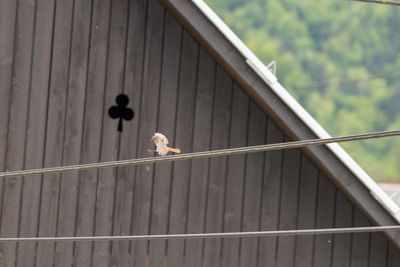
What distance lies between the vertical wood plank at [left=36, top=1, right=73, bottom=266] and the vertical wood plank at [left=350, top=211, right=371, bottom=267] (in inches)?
95.8

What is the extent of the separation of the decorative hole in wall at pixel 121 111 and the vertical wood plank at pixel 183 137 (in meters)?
0.40

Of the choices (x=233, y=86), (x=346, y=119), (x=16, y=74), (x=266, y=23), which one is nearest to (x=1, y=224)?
(x=16, y=74)

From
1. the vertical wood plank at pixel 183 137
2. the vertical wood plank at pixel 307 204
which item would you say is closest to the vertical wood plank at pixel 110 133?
the vertical wood plank at pixel 183 137

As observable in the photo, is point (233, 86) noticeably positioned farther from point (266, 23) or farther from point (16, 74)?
point (266, 23)

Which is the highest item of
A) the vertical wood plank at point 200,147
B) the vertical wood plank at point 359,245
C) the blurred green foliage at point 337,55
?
the blurred green foliage at point 337,55

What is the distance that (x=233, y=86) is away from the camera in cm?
564

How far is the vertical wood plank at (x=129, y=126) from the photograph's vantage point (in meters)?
5.63

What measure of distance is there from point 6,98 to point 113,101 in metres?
0.88

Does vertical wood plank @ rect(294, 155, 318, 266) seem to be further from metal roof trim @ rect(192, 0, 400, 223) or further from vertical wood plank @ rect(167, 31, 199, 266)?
vertical wood plank @ rect(167, 31, 199, 266)

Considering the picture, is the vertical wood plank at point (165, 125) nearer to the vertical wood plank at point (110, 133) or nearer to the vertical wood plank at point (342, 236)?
the vertical wood plank at point (110, 133)

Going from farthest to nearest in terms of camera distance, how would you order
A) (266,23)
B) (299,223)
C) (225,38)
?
(266,23) → (299,223) → (225,38)

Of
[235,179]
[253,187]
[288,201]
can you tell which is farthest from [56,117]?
[288,201]

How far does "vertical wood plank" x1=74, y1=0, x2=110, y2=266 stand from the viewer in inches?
221

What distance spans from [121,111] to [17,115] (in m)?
0.87
